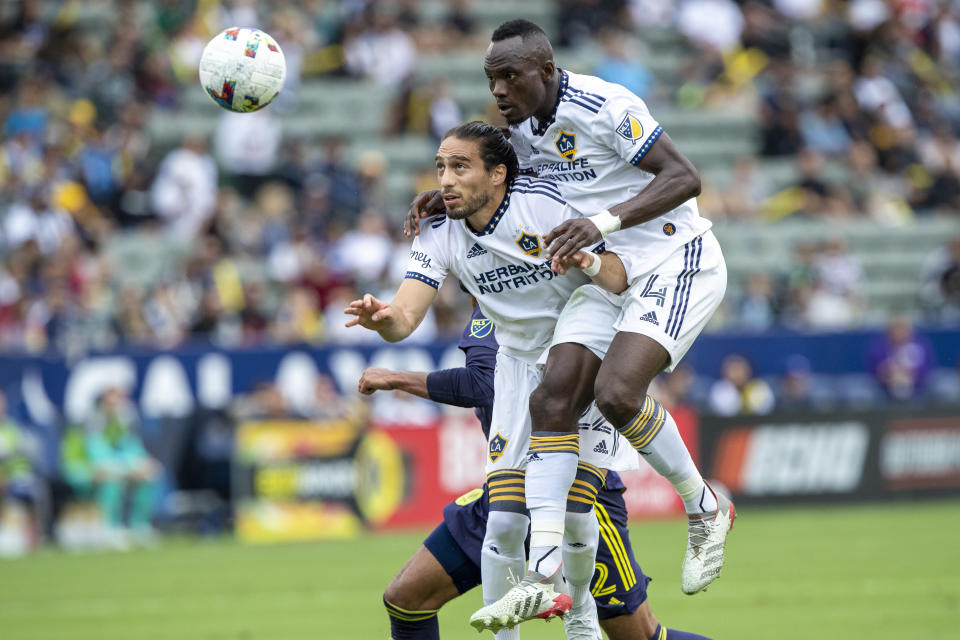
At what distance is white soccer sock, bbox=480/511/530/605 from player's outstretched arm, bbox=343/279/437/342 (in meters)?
0.99

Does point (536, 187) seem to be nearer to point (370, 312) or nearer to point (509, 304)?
point (509, 304)

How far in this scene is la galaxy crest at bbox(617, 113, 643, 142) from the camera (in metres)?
7.02

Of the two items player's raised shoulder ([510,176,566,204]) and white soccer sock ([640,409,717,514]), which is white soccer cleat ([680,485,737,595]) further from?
player's raised shoulder ([510,176,566,204])

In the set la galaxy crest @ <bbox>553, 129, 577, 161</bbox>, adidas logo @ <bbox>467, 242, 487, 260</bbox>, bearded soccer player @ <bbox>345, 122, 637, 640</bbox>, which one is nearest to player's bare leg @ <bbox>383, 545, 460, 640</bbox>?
bearded soccer player @ <bbox>345, 122, 637, 640</bbox>

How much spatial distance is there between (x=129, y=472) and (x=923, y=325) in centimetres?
1076

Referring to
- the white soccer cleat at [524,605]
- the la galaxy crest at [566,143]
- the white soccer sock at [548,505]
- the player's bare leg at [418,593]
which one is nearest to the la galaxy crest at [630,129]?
the la galaxy crest at [566,143]

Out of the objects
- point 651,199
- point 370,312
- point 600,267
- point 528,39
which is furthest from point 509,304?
point 528,39

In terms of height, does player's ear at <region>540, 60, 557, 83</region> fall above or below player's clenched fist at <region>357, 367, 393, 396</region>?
above

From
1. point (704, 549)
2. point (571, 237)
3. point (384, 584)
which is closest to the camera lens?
point (571, 237)

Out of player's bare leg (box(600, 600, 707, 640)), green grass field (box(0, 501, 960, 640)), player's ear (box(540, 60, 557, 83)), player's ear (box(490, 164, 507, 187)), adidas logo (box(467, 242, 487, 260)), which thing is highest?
player's ear (box(540, 60, 557, 83))

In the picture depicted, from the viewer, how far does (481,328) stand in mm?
7520

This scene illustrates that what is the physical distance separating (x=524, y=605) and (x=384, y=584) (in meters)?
6.82

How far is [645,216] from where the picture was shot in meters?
6.92

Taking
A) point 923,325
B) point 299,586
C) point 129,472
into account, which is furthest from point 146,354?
point 923,325
